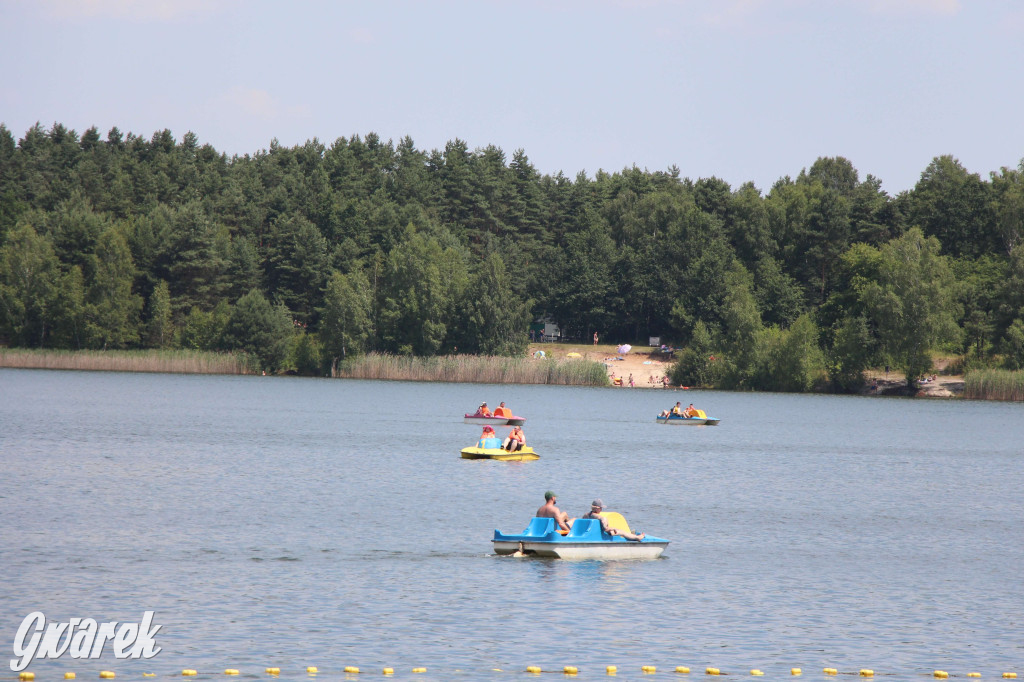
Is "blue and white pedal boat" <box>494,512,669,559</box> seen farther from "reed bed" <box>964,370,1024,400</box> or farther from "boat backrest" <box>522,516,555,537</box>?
"reed bed" <box>964,370,1024,400</box>

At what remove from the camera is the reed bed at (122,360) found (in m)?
115

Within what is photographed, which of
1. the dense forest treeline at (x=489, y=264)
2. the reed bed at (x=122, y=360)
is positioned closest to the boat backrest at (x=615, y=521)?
the dense forest treeline at (x=489, y=264)

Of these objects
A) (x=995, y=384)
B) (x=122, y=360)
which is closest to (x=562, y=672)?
(x=995, y=384)

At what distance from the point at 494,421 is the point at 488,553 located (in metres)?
40.5

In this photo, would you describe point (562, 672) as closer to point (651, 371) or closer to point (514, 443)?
point (514, 443)

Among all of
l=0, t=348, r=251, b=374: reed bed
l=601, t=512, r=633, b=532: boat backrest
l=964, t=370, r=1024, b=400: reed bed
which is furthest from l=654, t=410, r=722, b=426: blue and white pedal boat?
l=0, t=348, r=251, b=374: reed bed

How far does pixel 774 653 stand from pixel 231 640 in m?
8.74

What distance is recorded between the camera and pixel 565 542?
87.2ft

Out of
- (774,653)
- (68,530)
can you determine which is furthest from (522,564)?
(68,530)

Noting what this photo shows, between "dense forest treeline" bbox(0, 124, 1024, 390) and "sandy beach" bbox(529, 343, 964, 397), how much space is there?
224 cm

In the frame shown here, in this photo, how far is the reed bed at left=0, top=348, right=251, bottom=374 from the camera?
379ft

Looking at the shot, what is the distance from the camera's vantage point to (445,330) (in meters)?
130

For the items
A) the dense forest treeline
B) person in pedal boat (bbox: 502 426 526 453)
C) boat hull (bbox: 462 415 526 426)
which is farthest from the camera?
the dense forest treeline

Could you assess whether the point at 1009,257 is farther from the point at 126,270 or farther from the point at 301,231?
the point at 126,270
